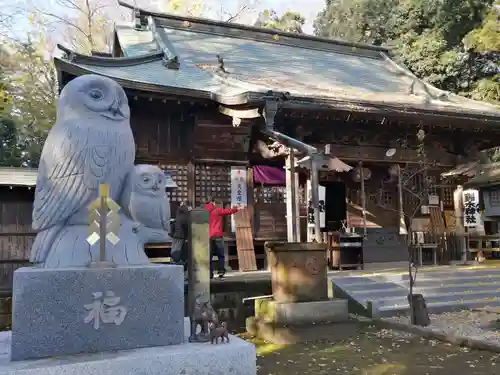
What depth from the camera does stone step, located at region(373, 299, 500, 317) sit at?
7.45 meters

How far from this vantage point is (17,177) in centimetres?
1002

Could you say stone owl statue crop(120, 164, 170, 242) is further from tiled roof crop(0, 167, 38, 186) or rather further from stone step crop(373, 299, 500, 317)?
tiled roof crop(0, 167, 38, 186)

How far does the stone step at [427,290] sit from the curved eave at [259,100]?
168 inches

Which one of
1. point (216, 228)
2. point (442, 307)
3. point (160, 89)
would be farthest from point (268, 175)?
point (442, 307)

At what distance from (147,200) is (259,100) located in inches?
225

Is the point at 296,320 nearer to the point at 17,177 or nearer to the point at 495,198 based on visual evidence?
the point at 17,177

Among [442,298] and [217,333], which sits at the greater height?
[217,333]

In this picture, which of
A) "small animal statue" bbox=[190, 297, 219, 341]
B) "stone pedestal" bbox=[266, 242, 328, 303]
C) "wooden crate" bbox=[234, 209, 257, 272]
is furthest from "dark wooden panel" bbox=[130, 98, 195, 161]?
"small animal statue" bbox=[190, 297, 219, 341]

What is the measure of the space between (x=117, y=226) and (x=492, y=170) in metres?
18.5

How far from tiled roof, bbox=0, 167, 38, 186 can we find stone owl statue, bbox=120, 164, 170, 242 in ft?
20.0

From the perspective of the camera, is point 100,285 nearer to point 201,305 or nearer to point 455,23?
point 201,305

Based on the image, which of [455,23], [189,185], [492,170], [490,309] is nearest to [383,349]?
[490,309]

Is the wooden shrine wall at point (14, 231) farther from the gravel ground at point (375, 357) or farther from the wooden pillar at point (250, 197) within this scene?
the gravel ground at point (375, 357)

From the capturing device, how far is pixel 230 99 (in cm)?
945
